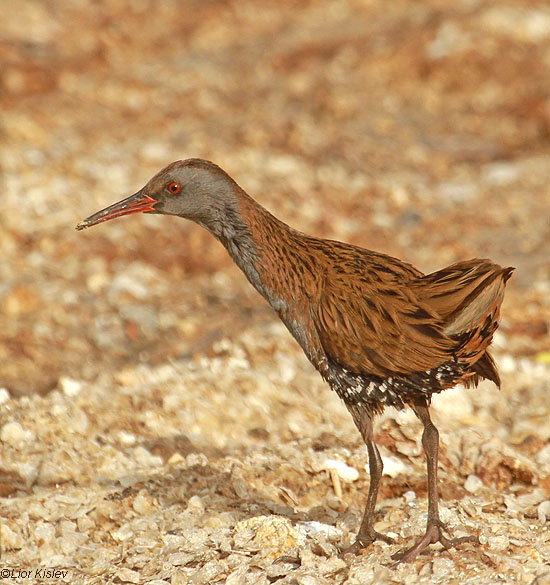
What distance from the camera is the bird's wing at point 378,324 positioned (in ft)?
13.5

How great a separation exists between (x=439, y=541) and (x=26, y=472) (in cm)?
246

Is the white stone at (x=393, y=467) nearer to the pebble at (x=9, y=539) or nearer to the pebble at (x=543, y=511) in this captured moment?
the pebble at (x=543, y=511)

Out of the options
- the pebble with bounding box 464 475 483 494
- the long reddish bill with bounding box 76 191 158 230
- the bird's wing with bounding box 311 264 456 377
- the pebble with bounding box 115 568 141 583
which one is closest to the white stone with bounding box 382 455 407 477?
the pebble with bounding box 464 475 483 494

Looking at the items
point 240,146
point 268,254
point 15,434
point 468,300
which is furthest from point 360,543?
point 240,146

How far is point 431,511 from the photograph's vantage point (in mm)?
4277

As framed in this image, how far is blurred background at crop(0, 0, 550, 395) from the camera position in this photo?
7.61 meters

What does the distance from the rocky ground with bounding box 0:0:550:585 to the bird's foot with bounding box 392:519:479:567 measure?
0.05m

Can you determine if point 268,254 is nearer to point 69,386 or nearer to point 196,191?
point 196,191

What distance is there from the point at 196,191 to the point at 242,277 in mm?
3796

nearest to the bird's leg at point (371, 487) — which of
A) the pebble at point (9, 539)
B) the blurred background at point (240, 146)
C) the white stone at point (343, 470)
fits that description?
the white stone at point (343, 470)

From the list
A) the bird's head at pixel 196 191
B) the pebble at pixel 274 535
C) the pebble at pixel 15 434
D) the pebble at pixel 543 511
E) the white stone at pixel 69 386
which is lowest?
the pebble at pixel 274 535

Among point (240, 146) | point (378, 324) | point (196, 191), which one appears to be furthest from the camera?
point (240, 146)

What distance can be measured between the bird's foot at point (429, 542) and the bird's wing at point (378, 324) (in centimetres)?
76

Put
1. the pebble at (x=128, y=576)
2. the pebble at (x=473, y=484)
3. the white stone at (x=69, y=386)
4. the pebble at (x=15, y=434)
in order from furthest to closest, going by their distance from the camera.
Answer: the white stone at (x=69, y=386) → the pebble at (x=15, y=434) → the pebble at (x=473, y=484) → the pebble at (x=128, y=576)
